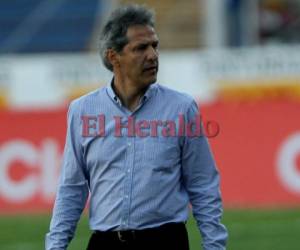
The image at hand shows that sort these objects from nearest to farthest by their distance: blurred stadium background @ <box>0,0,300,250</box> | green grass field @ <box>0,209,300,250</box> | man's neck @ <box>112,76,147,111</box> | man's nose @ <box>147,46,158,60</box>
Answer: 1. man's nose @ <box>147,46,158,60</box>
2. man's neck @ <box>112,76,147,111</box>
3. green grass field @ <box>0,209,300,250</box>
4. blurred stadium background @ <box>0,0,300,250</box>

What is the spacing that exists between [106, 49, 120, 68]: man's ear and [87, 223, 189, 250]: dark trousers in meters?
0.81

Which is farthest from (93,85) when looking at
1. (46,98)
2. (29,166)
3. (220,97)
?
(29,166)

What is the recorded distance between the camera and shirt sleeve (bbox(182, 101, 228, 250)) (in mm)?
5875

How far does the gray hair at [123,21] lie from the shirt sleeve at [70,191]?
398 millimetres

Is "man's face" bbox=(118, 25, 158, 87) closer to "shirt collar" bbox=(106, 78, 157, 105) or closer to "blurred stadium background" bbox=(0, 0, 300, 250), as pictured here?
"shirt collar" bbox=(106, 78, 157, 105)

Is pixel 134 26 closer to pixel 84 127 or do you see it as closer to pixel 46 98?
pixel 84 127

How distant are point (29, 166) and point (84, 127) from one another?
30.7 feet

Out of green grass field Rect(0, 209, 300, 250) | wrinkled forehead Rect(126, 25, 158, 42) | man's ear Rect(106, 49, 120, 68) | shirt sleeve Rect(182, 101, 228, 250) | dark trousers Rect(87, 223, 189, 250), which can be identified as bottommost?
green grass field Rect(0, 209, 300, 250)

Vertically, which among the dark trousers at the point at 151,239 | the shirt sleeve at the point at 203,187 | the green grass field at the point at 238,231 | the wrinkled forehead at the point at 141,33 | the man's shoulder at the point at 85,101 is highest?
the wrinkled forehead at the point at 141,33

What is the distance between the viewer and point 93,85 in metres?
20.2

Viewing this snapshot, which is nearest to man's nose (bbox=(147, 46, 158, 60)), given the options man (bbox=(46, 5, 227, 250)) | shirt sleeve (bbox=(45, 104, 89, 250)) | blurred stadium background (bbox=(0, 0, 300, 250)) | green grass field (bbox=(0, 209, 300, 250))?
man (bbox=(46, 5, 227, 250))

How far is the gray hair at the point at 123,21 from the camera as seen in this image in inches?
232

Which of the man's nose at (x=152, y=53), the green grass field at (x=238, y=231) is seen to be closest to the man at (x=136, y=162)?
the man's nose at (x=152, y=53)

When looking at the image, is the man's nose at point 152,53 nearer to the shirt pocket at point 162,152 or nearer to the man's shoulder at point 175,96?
→ the man's shoulder at point 175,96
